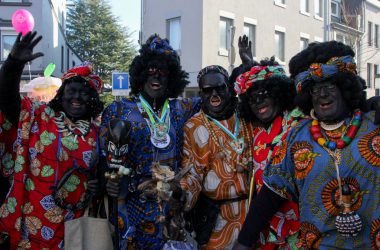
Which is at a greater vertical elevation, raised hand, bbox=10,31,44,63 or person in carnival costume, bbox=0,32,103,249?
raised hand, bbox=10,31,44,63

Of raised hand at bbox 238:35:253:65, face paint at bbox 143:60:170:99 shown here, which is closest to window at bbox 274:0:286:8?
raised hand at bbox 238:35:253:65

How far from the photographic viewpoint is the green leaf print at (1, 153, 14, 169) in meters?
3.77

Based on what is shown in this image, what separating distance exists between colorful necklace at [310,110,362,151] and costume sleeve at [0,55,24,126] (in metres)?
1.99

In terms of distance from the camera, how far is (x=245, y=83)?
11.4ft

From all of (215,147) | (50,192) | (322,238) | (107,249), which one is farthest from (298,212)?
(50,192)

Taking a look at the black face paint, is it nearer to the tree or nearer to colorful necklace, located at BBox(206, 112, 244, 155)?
colorful necklace, located at BBox(206, 112, 244, 155)

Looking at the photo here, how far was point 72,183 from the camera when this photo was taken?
3.59 meters

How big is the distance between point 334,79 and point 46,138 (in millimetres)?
2064

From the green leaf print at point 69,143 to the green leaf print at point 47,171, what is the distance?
7.7 inches

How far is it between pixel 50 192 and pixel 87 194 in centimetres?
26

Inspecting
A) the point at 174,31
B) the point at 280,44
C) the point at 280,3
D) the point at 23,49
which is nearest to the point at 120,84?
the point at 23,49

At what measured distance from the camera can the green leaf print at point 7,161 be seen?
377 cm

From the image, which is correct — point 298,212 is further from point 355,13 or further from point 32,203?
point 355,13

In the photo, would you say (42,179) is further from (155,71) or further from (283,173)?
(283,173)
